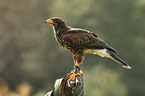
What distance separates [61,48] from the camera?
1861 centimetres

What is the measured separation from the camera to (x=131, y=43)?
17094mm

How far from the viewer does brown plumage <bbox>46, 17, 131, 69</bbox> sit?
3551 mm

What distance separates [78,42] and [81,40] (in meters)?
0.04

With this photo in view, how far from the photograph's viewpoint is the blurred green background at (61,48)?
16328 millimetres

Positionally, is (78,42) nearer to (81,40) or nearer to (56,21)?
(81,40)

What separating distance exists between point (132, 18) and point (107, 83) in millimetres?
4093

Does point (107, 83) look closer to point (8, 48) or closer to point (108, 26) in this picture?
point (108, 26)

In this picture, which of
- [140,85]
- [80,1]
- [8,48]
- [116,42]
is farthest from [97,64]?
[8,48]

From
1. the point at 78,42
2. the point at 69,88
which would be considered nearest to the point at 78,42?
the point at 78,42

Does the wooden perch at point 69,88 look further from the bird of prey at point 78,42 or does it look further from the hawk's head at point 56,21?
the hawk's head at point 56,21

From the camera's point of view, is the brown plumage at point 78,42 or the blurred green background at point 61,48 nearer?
the brown plumage at point 78,42

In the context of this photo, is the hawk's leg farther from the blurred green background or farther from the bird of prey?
the blurred green background

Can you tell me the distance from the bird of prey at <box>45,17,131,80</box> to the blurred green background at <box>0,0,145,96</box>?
11189mm

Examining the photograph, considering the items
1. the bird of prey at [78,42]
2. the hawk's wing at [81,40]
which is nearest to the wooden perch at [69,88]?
the bird of prey at [78,42]
